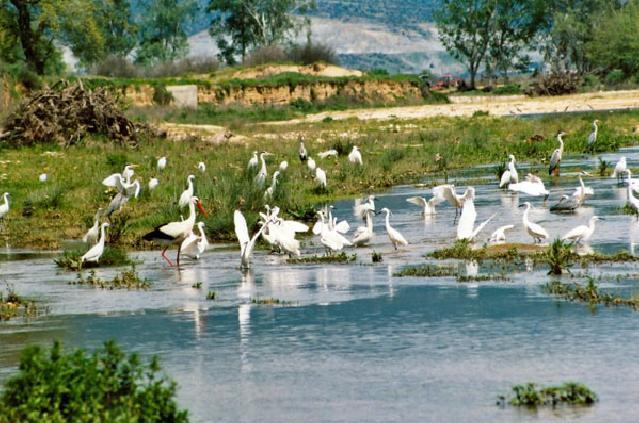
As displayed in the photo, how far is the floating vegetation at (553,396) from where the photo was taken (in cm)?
1088

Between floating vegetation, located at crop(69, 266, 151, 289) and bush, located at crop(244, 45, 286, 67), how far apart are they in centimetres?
6401

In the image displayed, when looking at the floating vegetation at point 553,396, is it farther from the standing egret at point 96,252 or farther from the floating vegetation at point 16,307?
the standing egret at point 96,252

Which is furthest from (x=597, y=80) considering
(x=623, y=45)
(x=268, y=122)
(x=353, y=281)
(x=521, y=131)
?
(x=353, y=281)

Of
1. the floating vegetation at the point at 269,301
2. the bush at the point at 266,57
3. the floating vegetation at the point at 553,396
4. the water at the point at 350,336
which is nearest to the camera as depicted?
the floating vegetation at the point at 553,396

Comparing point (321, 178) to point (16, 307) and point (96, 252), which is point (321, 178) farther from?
point (16, 307)

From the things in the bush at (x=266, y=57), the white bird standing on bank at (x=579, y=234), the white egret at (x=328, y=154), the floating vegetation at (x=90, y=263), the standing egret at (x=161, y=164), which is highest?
the bush at (x=266, y=57)

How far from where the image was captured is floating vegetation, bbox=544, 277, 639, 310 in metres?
14.9

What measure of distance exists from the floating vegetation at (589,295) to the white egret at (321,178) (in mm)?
13821

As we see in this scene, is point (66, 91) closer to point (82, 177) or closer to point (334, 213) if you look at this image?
point (82, 177)

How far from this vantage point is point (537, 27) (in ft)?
360

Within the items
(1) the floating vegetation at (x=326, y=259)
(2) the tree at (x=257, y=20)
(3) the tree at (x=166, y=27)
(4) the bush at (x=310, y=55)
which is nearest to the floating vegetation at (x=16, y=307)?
(1) the floating vegetation at (x=326, y=259)

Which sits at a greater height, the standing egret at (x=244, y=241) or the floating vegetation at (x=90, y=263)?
the standing egret at (x=244, y=241)

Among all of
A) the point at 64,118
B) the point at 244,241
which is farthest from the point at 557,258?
the point at 64,118

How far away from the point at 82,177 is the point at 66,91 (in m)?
7.25
